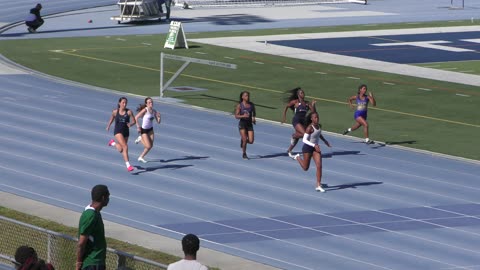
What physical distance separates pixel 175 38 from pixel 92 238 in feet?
124

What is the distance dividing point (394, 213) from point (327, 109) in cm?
1378

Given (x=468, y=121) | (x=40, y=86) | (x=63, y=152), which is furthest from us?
(x=40, y=86)

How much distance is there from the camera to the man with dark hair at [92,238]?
561 inches

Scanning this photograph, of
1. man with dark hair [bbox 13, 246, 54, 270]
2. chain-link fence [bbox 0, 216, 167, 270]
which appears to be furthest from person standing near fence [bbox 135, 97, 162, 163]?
man with dark hair [bbox 13, 246, 54, 270]

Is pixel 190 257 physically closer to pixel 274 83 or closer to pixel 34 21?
pixel 274 83

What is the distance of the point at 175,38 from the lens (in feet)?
170

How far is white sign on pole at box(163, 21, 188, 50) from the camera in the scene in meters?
51.6

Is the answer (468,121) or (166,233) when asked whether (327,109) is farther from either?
(166,233)

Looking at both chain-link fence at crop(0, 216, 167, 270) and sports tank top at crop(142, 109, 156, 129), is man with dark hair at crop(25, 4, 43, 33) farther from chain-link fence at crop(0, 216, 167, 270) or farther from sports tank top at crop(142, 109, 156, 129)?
chain-link fence at crop(0, 216, 167, 270)

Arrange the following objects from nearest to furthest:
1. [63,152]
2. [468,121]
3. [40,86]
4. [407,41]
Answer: [63,152]
[468,121]
[40,86]
[407,41]

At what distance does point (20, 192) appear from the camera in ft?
84.4

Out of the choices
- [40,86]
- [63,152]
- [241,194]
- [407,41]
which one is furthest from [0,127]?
[407,41]

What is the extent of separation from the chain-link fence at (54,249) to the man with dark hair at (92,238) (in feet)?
0.54

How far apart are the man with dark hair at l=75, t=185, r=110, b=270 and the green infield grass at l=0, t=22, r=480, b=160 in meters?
17.6
